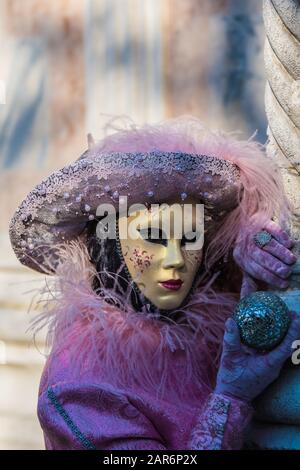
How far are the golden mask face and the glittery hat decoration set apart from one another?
36 millimetres

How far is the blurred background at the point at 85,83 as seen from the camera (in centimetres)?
248

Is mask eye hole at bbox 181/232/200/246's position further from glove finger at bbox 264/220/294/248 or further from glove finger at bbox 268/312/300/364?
glove finger at bbox 268/312/300/364

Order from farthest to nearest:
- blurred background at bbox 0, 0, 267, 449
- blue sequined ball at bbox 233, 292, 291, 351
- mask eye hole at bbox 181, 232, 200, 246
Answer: blurred background at bbox 0, 0, 267, 449, mask eye hole at bbox 181, 232, 200, 246, blue sequined ball at bbox 233, 292, 291, 351

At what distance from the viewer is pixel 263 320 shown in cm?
134

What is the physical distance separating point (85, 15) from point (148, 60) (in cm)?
28

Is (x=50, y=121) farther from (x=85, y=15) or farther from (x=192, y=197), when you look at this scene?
(x=192, y=197)

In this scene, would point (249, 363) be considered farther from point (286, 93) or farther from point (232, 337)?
point (286, 93)

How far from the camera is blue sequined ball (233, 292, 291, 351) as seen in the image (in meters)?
1.35

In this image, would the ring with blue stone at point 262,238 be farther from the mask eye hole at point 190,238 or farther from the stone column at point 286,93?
the mask eye hole at point 190,238

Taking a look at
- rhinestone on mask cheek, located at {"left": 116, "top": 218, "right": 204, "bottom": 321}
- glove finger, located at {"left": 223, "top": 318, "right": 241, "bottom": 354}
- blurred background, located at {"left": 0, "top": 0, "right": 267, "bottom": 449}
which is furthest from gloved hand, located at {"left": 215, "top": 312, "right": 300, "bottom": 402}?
blurred background, located at {"left": 0, "top": 0, "right": 267, "bottom": 449}

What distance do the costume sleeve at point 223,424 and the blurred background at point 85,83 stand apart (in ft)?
3.63

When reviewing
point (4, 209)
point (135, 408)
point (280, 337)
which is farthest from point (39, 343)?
point (280, 337)

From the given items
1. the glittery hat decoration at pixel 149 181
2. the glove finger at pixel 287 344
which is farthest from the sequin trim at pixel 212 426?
the glittery hat decoration at pixel 149 181

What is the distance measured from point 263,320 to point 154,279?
0.28 meters
